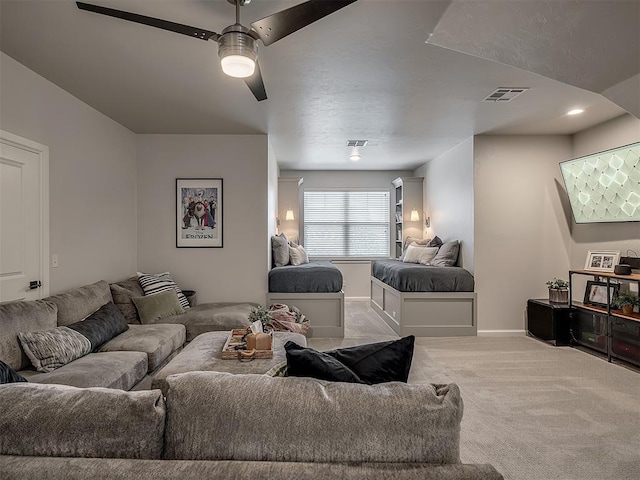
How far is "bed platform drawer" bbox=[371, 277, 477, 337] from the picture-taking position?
15.9 ft

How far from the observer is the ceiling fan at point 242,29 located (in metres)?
1.76

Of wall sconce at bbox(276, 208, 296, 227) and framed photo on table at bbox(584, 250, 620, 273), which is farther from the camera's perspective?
wall sconce at bbox(276, 208, 296, 227)

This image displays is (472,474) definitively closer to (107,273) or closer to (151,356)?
(151,356)

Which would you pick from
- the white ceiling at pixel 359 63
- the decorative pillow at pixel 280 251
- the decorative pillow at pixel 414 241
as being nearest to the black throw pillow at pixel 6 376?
the white ceiling at pixel 359 63

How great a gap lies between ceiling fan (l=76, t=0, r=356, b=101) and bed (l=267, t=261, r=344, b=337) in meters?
3.18

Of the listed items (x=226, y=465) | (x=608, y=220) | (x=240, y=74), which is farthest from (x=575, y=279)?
(x=226, y=465)

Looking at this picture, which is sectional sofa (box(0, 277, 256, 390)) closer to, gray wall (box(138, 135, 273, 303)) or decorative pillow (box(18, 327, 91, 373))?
decorative pillow (box(18, 327, 91, 373))

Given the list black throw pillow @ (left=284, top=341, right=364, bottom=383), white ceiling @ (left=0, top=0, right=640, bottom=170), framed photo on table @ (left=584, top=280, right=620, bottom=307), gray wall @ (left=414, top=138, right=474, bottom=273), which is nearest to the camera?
black throw pillow @ (left=284, top=341, right=364, bottom=383)

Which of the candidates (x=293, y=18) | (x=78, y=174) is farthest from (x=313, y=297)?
(x=293, y=18)

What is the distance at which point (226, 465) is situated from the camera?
896mm

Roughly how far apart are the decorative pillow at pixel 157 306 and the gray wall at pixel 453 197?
3.71 m

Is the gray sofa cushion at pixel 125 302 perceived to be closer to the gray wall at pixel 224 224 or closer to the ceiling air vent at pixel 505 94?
the gray wall at pixel 224 224

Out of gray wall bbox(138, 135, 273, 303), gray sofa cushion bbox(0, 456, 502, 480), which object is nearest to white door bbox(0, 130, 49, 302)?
gray wall bbox(138, 135, 273, 303)

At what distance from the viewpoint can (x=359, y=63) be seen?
2805mm
